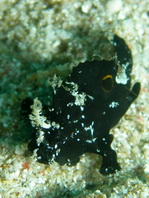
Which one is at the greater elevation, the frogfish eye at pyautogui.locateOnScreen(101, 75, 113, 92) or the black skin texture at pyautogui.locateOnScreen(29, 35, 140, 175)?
the frogfish eye at pyautogui.locateOnScreen(101, 75, 113, 92)

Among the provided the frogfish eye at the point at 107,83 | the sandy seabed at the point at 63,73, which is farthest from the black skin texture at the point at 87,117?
the sandy seabed at the point at 63,73

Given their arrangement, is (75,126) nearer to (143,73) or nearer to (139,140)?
(139,140)

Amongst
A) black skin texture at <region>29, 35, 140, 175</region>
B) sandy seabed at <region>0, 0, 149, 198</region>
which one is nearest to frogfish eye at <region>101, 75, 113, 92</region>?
black skin texture at <region>29, 35, 140, 175</region>

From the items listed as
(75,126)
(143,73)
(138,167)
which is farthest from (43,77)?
(138,167)

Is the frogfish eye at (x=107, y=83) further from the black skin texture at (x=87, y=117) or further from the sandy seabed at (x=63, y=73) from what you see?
the sandy seabed at (x=63, y=73)

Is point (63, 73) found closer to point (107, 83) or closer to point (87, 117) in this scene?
point (107, 83)

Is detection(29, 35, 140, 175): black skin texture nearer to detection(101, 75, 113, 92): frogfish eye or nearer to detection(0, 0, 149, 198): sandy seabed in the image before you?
detection(101, 75, 113, 92): frogfish eye

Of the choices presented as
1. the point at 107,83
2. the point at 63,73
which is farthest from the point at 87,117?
the point at 63,73

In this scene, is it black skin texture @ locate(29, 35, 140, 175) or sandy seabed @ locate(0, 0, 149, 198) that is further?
sandy seabed @ locate(0, 0, 149, 198)
